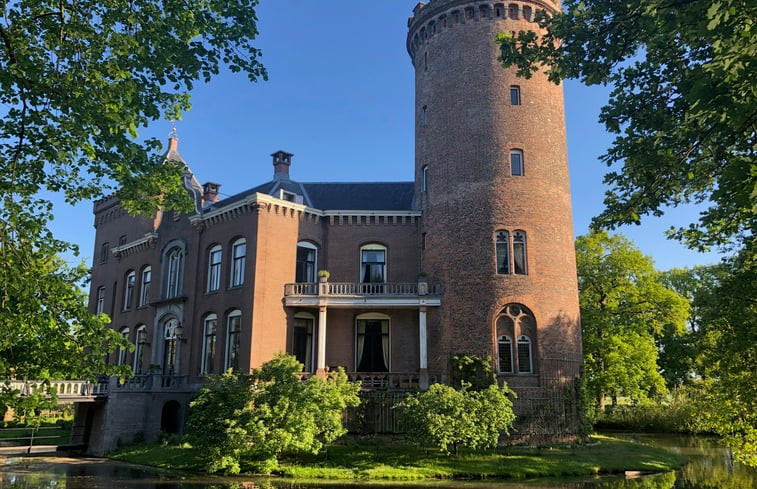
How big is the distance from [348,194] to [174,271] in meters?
9.33

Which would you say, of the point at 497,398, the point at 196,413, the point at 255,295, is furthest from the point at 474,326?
the point at 196,413

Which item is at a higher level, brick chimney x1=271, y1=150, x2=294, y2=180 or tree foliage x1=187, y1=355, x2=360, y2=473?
brick chimney x1=271, y1=150, x2=294, y2=180

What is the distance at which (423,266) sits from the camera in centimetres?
2575

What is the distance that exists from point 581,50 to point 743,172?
4.31 metres

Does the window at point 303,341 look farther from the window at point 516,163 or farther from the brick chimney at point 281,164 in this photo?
the window at point 516,163

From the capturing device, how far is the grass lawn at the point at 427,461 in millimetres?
16859

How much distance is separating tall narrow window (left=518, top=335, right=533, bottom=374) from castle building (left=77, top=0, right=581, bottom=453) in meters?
0.06

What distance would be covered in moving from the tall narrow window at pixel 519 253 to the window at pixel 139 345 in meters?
18.3

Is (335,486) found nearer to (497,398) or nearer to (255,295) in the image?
(497,398)

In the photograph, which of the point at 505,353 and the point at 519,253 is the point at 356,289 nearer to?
the point at 505,353

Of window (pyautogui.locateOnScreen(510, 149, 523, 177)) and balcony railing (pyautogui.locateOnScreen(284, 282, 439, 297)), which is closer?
balcony railing (pyautogui.locateOnScreen(284, 282, 439, 297))

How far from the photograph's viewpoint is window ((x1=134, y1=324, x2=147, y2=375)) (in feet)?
95.4

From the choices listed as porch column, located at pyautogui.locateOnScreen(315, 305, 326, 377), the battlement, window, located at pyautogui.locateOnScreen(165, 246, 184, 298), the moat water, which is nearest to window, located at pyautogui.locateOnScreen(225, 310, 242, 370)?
porch column, located at pyautogui.locateOnScreen(315, 305, 326, 377)

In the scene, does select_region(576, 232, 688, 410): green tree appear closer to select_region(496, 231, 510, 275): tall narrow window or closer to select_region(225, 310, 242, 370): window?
select_region(496, 231, 510, 275): tall narrow window
